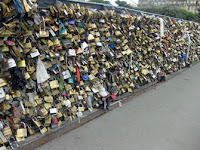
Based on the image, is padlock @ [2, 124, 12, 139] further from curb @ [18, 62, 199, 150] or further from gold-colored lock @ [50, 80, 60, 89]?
gold-colored lock @ [50, 80, 60, 89]

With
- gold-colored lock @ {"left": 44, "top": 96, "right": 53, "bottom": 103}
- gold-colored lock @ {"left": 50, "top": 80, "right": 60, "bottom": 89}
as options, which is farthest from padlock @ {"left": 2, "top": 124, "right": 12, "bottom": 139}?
gold-colored lock @ {"left": 50, "top": 80, "right": 60, "bottom": 89}

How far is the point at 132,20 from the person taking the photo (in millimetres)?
4660

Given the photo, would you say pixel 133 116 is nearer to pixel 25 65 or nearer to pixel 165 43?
pixel 25 65

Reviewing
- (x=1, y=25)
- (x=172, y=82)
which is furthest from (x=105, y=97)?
(x=172, y=82)

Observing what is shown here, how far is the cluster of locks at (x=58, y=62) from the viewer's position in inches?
97.1

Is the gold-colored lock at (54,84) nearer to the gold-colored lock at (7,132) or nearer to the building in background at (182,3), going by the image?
the gold-colored lock at (7,132)

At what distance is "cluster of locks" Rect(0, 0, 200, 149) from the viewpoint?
2467 millimetres

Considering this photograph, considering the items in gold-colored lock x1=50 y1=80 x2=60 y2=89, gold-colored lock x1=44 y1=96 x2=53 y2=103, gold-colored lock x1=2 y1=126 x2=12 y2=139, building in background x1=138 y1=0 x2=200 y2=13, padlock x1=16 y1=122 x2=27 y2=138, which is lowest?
padlock x1=16 y1=122 x2=27 y2=138

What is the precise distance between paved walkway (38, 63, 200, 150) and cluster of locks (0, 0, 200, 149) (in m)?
0.37

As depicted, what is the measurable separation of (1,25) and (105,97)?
244 centimetres

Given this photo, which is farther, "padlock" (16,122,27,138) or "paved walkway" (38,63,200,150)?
"paved walkway" (38,63,200,150)

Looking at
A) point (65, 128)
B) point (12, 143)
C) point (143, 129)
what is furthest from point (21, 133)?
point (143, 129)

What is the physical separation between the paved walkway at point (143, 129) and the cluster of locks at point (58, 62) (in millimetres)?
Result: 367

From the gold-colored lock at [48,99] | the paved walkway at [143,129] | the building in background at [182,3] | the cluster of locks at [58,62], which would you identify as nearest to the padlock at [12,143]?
the cluster of locks at [58,62]
